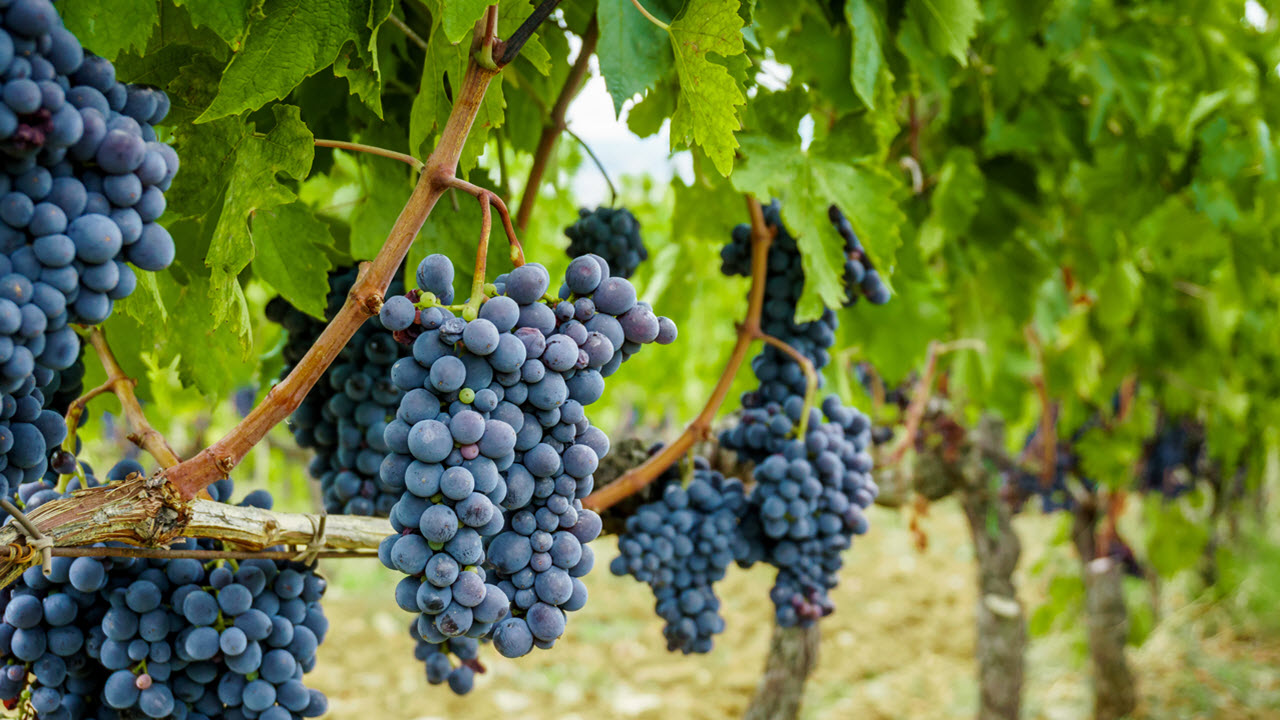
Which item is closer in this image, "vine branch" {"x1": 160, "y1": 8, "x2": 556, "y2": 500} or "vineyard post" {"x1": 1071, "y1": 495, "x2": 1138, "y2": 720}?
"vine branch" {"x1": 160, "y1": 8, "x2": 556, "y2": 500}

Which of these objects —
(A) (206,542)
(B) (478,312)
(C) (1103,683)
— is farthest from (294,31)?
(C) (1103,683)

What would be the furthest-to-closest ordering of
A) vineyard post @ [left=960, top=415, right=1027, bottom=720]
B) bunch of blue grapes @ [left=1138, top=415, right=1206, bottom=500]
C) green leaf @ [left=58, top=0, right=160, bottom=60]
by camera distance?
bunch of blue grapes @ [left=1138, top=415, right=1206, bottom=500]
vineyard post @ [left=960, top=415, right=1027, bottom=720]
green leaf @ [left=58, top=0, right=160, bottom=60]

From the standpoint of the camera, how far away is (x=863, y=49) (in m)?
1.21

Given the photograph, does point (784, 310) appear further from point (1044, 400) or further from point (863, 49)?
point (1044, 400)

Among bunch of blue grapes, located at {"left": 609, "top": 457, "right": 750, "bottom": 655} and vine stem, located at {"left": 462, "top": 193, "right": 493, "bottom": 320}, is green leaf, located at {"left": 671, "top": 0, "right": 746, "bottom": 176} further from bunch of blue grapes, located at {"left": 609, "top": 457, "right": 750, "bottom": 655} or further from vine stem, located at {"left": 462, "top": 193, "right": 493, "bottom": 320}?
bunch of blue grapes, located at {"left": 609, "top": 457, "right": 750, "bottom": 655}

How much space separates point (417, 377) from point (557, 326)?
128mm

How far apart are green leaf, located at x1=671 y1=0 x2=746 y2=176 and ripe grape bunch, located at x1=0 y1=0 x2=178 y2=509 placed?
491mm

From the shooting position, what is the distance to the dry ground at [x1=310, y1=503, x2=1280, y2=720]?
509 centimetres

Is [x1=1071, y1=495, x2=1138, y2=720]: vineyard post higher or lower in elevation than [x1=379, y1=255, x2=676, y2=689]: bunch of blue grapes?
higher

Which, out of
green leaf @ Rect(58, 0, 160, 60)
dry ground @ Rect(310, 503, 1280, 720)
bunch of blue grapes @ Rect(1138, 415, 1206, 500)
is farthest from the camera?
dry ground @ Rect(310, 503, 1280, 720)

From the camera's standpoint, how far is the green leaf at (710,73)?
0.88 meters

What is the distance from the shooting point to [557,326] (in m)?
0.79

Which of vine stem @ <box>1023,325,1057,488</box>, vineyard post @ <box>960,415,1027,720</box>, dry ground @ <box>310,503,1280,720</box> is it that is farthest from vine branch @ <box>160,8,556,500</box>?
dry ground @ <box>310,503,1280,720</box>

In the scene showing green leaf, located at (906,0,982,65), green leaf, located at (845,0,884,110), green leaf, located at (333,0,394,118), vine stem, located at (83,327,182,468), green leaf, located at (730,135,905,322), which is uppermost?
green leaf, located at (906,0,982,65)
